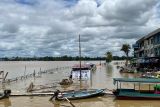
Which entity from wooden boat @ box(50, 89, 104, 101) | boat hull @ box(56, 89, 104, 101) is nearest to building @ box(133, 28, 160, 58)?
boat hull @ box(56, 89, 104, 101)

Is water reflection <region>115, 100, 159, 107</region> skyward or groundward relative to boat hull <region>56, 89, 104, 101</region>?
groundward

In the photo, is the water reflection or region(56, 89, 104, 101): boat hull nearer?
the water reflection

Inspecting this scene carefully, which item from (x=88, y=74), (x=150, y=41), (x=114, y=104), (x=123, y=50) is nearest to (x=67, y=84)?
(x=88, y=74)

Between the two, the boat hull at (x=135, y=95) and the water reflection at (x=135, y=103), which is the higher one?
the boat hull at (x=135, y=95)

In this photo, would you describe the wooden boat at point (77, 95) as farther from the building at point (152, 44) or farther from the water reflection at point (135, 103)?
the building at point (152, 44)

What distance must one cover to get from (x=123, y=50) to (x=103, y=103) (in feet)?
312

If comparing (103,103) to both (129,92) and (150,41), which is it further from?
(150,41)

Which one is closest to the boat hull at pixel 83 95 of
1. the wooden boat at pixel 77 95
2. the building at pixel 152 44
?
the wooden boat at pixel 77 95

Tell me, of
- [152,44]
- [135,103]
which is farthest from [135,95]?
[152,44]

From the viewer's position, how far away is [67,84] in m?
53.8

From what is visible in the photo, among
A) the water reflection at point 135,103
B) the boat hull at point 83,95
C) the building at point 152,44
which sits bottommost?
the water reflection at point 135,103

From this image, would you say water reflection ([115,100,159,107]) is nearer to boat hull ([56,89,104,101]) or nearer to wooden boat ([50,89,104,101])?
boat hull ([56,89,104,101])

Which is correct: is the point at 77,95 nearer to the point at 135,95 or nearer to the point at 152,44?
the point at 135,95

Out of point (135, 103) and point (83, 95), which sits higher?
point (83, 95)
